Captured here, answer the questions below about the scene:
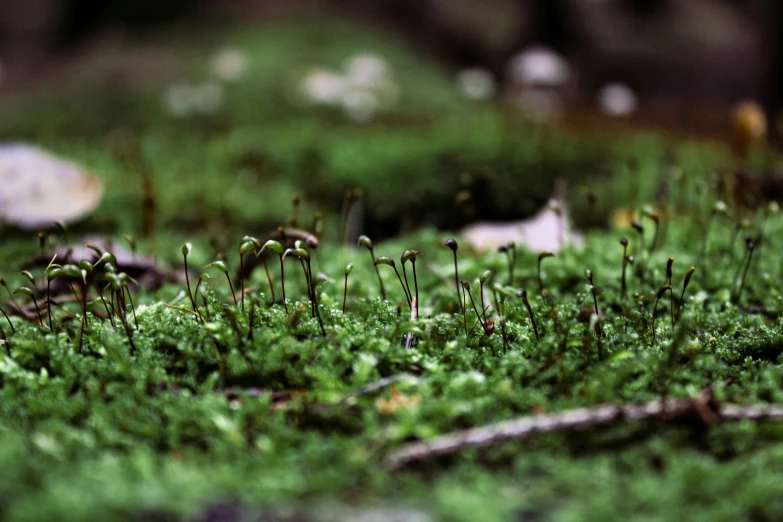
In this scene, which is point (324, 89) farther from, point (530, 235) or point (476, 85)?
point (530, 235)

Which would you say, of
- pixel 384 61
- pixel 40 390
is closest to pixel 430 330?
pixel 40 390

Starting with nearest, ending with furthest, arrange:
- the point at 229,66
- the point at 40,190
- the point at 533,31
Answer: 1. the point at 40,190
2. the point at 229,66
3. the point at 533,31

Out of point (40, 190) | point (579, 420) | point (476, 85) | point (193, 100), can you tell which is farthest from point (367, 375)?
point (476, 85)

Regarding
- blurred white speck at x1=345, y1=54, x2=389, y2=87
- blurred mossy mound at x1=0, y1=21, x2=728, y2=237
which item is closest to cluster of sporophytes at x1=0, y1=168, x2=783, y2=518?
blurred mossy mound at x1=0, y1=21, x2=728, y2=237

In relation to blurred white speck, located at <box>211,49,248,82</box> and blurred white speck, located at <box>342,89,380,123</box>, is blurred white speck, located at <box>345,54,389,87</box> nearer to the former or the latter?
blurred white speck, located at <box>342,89,380,123</box>

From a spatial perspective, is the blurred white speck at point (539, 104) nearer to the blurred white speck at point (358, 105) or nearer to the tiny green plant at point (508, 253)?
the blurred white speck at point (358, 105)

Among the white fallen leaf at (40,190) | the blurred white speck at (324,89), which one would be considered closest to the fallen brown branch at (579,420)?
the white fallen leaf at (40,190)
